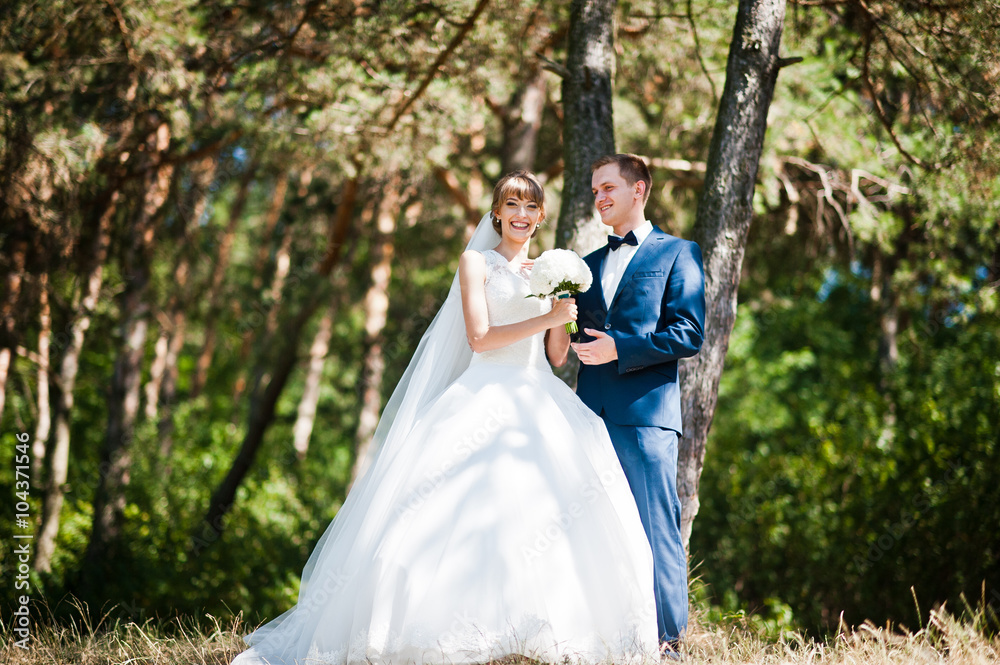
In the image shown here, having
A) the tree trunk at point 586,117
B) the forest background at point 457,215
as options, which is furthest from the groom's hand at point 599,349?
the forest background at point 457,215

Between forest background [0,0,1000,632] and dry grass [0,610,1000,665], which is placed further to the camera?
forest background [0,0,1000,632]

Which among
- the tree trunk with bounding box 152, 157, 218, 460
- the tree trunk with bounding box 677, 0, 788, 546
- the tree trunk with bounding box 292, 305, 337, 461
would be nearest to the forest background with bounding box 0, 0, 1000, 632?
the tree trunk with bounding box 152, 157, 218, 460

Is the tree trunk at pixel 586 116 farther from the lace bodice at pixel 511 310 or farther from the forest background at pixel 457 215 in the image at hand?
the lace bodice at pixel 511 310

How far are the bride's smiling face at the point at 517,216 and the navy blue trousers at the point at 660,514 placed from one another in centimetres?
114

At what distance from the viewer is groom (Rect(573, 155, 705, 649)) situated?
10.3ft

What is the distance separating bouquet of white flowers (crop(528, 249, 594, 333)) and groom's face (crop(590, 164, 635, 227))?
0.39 meters

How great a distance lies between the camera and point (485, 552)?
2842 millimetres

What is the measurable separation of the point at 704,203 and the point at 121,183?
5078 mm

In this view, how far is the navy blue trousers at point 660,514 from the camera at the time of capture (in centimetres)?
314

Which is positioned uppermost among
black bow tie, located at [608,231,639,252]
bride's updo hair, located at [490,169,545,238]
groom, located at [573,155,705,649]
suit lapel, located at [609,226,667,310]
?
bride's updo hair, located at [490,169,545,238]

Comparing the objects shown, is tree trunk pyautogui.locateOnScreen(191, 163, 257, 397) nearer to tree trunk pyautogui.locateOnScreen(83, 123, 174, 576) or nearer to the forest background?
the forest background

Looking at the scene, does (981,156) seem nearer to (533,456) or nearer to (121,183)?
(533,456)

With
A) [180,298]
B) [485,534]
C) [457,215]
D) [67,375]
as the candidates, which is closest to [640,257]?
[485,534]

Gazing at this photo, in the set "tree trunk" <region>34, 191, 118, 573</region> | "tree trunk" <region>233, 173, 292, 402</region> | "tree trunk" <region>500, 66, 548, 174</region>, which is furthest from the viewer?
"tree trunk" <region>233, 173, 292, 402</region>
